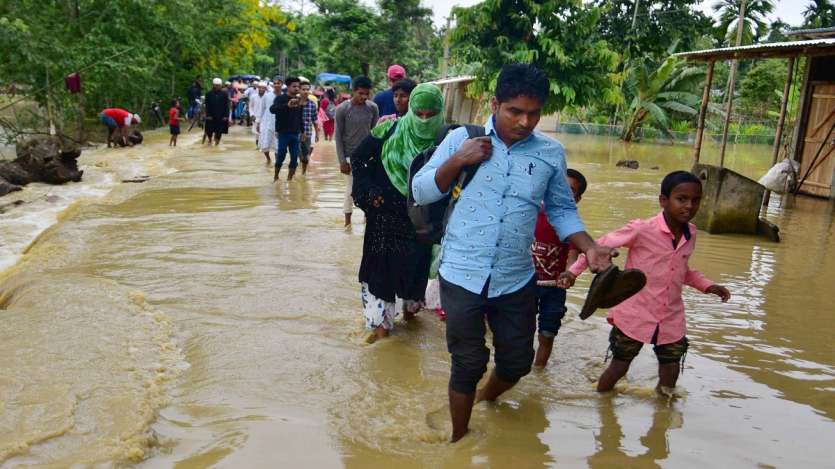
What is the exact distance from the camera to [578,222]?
334cm

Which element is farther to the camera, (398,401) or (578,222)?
(398,401)

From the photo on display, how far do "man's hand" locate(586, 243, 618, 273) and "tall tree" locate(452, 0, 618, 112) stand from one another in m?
20.5

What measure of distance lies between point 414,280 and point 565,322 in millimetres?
1331

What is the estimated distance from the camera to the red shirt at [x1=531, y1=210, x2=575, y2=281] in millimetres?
4398

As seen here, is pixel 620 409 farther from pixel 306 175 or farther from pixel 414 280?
pixel 306 175

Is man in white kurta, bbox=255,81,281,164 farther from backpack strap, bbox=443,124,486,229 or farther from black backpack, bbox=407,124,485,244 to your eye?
backpack strap, bbox=443,124,486,229

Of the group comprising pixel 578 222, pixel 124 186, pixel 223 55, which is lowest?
pixel 124 186

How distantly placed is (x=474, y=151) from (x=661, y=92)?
31.3m

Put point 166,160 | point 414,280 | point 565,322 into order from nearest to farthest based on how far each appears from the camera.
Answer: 1. point 414,280
2. point 565,322
3. point 166,160

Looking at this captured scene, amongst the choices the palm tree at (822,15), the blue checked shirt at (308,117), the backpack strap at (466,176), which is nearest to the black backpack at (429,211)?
the backpack strap at (466,176)

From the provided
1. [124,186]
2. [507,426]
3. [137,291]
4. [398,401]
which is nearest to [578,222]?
[507,426]

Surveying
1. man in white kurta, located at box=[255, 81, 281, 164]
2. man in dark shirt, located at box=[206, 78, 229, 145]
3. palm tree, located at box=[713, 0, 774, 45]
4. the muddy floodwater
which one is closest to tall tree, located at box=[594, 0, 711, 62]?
palm tree, located at box=[713, 0, 774, 45]

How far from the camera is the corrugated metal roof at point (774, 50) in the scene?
35.3ft

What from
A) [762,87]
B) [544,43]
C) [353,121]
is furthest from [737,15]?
[353,121]
